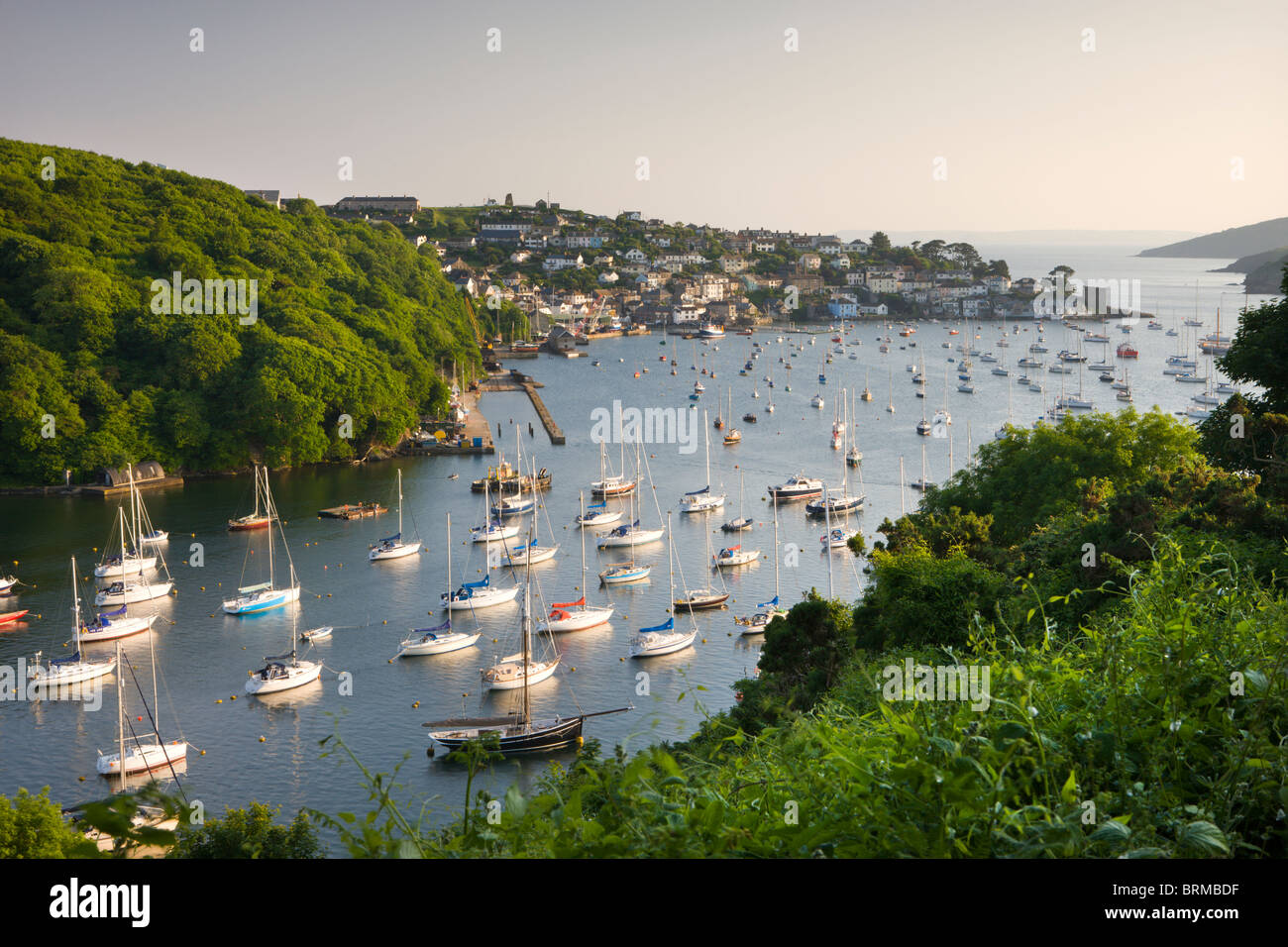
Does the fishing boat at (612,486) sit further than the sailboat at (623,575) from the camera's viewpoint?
Yes

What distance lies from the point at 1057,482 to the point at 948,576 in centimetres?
703

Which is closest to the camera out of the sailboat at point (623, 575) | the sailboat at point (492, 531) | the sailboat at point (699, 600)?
the sailboat at point (699, 600)

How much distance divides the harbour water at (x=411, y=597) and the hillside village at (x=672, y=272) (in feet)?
106

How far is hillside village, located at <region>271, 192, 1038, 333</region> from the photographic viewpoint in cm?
7200

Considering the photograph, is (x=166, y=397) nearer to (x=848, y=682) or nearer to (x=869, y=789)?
(x=848, y=682)

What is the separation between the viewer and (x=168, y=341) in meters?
28.8

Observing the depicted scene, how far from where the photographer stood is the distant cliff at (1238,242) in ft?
269

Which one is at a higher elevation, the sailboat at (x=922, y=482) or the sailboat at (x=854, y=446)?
the sailboat at (x=854, y=446)

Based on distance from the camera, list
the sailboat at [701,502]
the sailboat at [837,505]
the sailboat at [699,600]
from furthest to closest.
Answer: the sailboat at [701,502] < the sailboat at [837,505] < the sailboat at [699,600]

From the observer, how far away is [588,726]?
13469 millimetres

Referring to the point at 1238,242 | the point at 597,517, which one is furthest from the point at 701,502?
the point at 1238,242

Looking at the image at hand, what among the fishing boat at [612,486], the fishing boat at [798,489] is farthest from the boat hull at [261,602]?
the fishing boat at [798,489]

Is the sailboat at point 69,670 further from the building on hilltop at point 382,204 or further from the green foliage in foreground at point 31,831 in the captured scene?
the building on hilltop at point 382,204

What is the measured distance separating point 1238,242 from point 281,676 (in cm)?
11815
